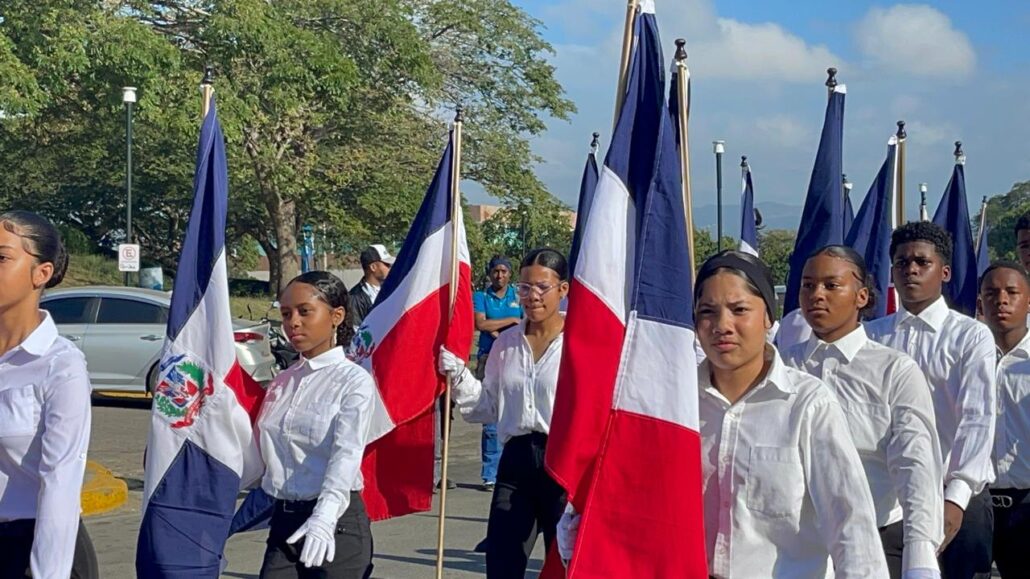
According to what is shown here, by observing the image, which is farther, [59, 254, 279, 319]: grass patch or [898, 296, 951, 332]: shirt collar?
[59, 254, 279, 319]: grass patch

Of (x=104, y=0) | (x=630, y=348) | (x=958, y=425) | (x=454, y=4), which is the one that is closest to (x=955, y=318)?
(x=958, y=425)

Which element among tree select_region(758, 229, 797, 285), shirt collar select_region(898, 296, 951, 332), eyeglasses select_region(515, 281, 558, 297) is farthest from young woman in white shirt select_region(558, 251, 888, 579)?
tree select_region(758, 229, 797, 285)

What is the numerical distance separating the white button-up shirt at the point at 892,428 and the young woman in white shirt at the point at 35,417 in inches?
91.5

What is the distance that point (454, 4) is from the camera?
30.2 metres

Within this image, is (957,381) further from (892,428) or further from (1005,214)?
(1005,214)

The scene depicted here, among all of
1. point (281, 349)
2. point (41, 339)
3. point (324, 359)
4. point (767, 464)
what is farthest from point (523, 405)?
point (281, 349)

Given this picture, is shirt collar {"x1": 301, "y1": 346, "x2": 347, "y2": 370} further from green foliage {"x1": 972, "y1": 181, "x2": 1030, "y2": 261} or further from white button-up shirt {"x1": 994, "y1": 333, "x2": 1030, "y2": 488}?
green foliage {"x1": 972, "y1": 181, "x2": 1030, "y2": 261}

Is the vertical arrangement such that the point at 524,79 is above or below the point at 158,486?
above

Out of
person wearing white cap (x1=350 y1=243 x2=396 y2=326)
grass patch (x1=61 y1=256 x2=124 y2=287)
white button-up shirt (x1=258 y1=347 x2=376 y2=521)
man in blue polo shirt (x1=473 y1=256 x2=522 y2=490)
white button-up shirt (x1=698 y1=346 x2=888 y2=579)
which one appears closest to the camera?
white button-up shirt (x1=698 y1=346 x2=888 y2=579)

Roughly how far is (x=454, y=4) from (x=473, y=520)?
2224 cm

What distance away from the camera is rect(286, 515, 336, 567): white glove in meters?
4.29

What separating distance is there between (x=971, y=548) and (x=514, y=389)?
212 cm

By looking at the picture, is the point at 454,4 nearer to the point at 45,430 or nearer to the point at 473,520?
the point at 473,520

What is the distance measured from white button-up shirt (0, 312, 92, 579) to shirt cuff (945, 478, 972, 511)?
3051 mm
